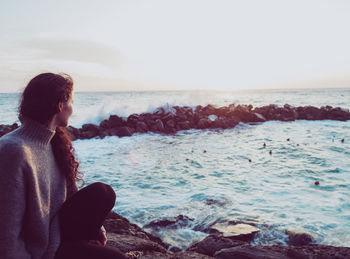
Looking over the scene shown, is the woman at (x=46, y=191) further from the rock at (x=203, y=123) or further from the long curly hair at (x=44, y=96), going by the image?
the rock at (x=203, y=123)

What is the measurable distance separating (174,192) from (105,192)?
13.2ft

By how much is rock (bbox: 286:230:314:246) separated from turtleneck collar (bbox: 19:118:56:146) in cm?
374

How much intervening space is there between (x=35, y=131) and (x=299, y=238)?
12.9 ft

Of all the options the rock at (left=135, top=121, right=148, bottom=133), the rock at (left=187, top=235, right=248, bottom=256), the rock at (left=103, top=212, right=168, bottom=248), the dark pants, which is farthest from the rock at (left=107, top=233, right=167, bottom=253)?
the rock at (left=135, top=121, right=148, bottom=133)

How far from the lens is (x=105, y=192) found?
2143 mm

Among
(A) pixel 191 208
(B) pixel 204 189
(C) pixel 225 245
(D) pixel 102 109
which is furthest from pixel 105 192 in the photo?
(D) pixel 102 109

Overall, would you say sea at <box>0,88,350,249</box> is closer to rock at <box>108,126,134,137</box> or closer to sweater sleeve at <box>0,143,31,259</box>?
sweater sleeve at <box>0,143,31,259</box>

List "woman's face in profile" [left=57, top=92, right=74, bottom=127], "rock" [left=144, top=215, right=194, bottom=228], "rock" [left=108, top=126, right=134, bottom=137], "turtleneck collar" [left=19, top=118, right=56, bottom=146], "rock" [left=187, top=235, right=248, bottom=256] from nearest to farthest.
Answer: "turtleneck collar" [left=19, top=118, right=56, bottom=146]
"woman's face in profile" [left=57, top=92, right=74, bottom=127]
"rock" [left=187, top=235, right=248, bottom=256]
"rock" [left=144, top=215, right=194, bottom=228]
"rock" [left=108, top=126, right=134, bottom=137]

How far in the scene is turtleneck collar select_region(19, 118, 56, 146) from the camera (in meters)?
1.76

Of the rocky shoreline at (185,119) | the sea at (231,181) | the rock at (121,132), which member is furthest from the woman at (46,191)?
the rock at (121,132)

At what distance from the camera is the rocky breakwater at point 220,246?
316 cm

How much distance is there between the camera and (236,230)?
164 inches

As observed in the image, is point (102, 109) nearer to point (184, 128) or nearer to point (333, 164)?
point (184, 128)

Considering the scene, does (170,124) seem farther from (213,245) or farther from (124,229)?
(213,245)
